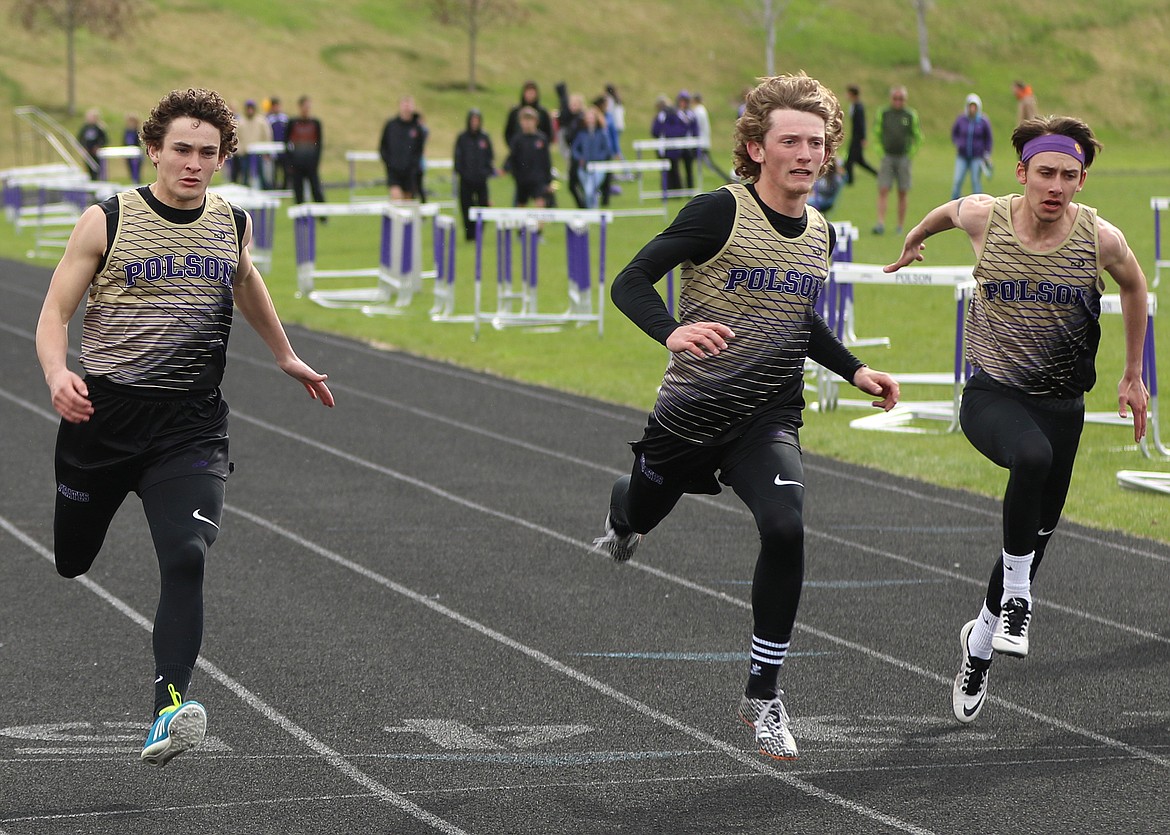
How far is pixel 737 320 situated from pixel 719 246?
0.72 feet

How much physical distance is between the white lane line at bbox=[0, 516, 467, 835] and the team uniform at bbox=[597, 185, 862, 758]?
93cm

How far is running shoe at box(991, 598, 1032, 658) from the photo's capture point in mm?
5352

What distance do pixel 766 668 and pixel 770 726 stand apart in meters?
0.16

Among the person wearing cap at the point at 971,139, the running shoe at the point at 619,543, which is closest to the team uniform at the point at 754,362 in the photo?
the running shoe at the point at 619,543

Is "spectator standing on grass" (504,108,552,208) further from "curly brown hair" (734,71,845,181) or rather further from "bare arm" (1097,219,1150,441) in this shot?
"curly brown hair" (734,71,845,181)

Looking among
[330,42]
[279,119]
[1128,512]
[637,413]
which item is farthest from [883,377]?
[330,42]

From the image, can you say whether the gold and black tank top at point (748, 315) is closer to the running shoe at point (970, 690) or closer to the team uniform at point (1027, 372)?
the team uniform at point (1027, 372)

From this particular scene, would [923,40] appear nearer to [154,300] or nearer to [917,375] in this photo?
[917,375]

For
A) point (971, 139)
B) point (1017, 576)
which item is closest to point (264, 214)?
point (971, 139)

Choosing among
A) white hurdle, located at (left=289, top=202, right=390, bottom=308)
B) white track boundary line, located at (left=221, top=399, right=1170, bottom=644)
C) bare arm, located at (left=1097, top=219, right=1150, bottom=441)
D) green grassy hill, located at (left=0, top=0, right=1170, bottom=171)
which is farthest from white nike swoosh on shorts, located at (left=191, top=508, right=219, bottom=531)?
green grassy hill, located at (left=0, top=0, right=1170, bottom=171)

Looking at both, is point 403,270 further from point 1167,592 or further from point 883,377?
point 883,377

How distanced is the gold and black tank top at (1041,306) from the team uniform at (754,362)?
790 mm

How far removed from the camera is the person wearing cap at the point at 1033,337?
5.39 m

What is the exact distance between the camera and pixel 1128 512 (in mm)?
8789
